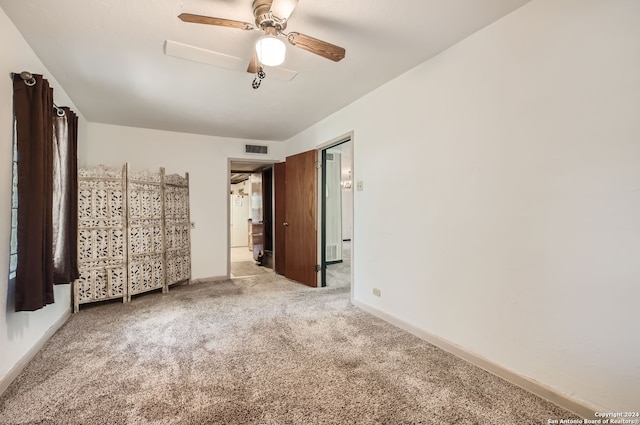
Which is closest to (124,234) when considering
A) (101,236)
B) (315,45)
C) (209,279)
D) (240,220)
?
(101,236)

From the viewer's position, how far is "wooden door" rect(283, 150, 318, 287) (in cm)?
436

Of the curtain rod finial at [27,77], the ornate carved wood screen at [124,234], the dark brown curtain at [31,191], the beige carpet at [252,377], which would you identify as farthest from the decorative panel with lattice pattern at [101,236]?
the curtain rod finial at [27,77]

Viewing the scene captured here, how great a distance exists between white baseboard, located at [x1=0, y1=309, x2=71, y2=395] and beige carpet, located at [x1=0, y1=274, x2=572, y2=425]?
5cm

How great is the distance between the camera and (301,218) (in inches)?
181

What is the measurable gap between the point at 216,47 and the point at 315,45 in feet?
3.11

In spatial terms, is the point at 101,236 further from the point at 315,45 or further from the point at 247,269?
the point at 315,45

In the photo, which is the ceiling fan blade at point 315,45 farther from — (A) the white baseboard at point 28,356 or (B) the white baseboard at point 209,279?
(B) the white baseboard at point 209,279

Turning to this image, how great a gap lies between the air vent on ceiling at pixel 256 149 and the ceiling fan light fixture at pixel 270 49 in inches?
Result: 143

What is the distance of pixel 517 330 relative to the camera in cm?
191

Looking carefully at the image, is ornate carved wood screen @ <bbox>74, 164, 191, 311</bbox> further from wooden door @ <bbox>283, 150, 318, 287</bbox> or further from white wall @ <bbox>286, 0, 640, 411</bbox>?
white wall @ <bbox>286, 0, 640, 411</bbox>

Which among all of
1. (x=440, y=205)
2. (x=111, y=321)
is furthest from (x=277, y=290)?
(x=440, y=205)

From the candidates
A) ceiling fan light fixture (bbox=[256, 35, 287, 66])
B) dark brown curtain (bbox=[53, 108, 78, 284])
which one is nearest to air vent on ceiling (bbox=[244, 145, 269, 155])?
dark brown curtain (bbox=[53, 108, 78, 284])

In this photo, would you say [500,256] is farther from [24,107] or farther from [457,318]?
[24,107]

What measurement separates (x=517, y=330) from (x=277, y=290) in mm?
3105
